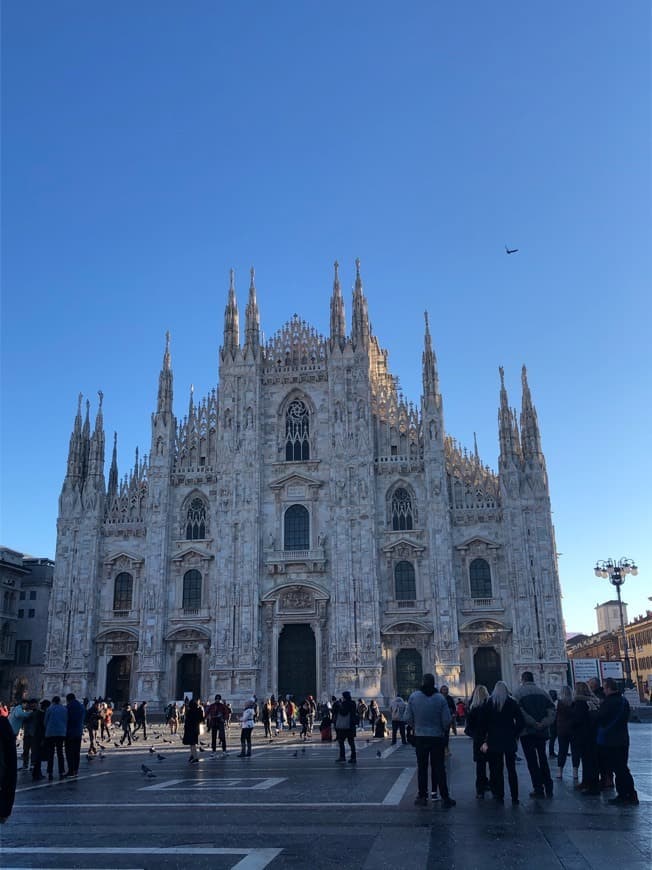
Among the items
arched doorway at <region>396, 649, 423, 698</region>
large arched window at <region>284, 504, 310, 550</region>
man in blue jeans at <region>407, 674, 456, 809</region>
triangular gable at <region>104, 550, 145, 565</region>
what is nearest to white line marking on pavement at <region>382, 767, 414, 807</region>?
man in blue jeans at <region>407, 674, 456, 809</region>

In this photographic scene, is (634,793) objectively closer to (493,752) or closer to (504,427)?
(493,752)

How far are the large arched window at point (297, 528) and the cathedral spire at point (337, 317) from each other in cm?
965

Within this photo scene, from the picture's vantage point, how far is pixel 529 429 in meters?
43.7

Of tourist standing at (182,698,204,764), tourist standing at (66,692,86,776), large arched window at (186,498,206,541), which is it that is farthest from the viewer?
large arched window at (186,498,206,541)

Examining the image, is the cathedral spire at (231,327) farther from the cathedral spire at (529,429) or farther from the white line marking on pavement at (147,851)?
the white line marking on pavement at (147,851)

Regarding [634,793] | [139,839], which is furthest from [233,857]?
[634,793]

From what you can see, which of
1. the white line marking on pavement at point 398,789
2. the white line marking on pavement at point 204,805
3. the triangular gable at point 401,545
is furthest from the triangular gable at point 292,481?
the white line marking on pavement at point 204,805

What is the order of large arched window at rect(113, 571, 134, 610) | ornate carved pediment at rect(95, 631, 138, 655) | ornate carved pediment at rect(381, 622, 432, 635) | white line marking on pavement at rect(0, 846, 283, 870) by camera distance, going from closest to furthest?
white line marking on pavement at rect(0, 846, 283, 870) < ornate carved pediment at rect(381, 622, 432, 635) < ornate carved pediment at rect(95, 631, 138, 655) < large arched window at rect(113, 571, 134, 610)

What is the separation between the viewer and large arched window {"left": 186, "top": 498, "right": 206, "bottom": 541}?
45.3 meters

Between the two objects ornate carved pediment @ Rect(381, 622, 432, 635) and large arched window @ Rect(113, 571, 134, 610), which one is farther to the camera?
large arched window @ Rect(113, 571, 134, 610)

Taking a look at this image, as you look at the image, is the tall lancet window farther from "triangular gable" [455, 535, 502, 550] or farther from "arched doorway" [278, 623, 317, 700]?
"triangular gable" [455, 535, 502, 550]

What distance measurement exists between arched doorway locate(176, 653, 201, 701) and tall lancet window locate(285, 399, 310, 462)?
12.0 m

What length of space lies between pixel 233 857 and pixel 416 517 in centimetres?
3590

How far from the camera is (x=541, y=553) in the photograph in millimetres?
40969
